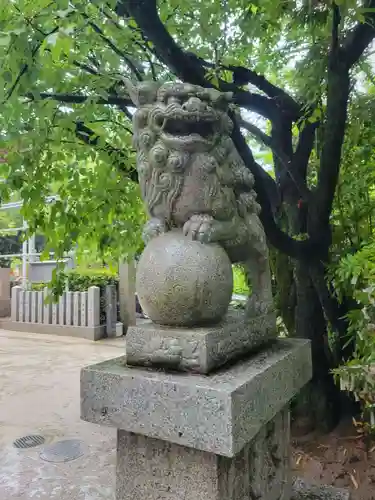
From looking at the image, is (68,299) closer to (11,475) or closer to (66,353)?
(66,353)

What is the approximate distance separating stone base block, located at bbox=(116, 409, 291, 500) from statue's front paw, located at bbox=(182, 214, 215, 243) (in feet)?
2.23

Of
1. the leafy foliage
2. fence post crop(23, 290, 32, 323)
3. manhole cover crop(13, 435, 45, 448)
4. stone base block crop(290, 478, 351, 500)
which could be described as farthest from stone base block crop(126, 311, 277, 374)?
fence post crop(23, 290, 32, 323)

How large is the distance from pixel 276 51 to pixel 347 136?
3.16ft

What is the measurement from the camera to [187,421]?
47.6 inches

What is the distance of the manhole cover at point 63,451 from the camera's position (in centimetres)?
305

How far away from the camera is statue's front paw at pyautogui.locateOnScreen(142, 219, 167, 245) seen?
1533 mm

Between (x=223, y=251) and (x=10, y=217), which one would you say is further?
(x=10, y=217)

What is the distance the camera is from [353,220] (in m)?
2.92

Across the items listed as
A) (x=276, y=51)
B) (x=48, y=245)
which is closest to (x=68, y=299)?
(x=48, y=245)

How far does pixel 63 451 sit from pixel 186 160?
2651 millimetres

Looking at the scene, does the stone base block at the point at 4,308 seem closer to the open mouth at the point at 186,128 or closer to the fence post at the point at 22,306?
the fence post at the point at 22,306

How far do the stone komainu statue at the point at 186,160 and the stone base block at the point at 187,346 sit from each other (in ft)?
1.05

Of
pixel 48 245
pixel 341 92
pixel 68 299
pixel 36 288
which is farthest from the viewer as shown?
pixel 36 288

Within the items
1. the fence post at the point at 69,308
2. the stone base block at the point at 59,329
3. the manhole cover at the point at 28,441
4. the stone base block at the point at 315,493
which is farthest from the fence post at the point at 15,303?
the stone base block at the point at 315,493
